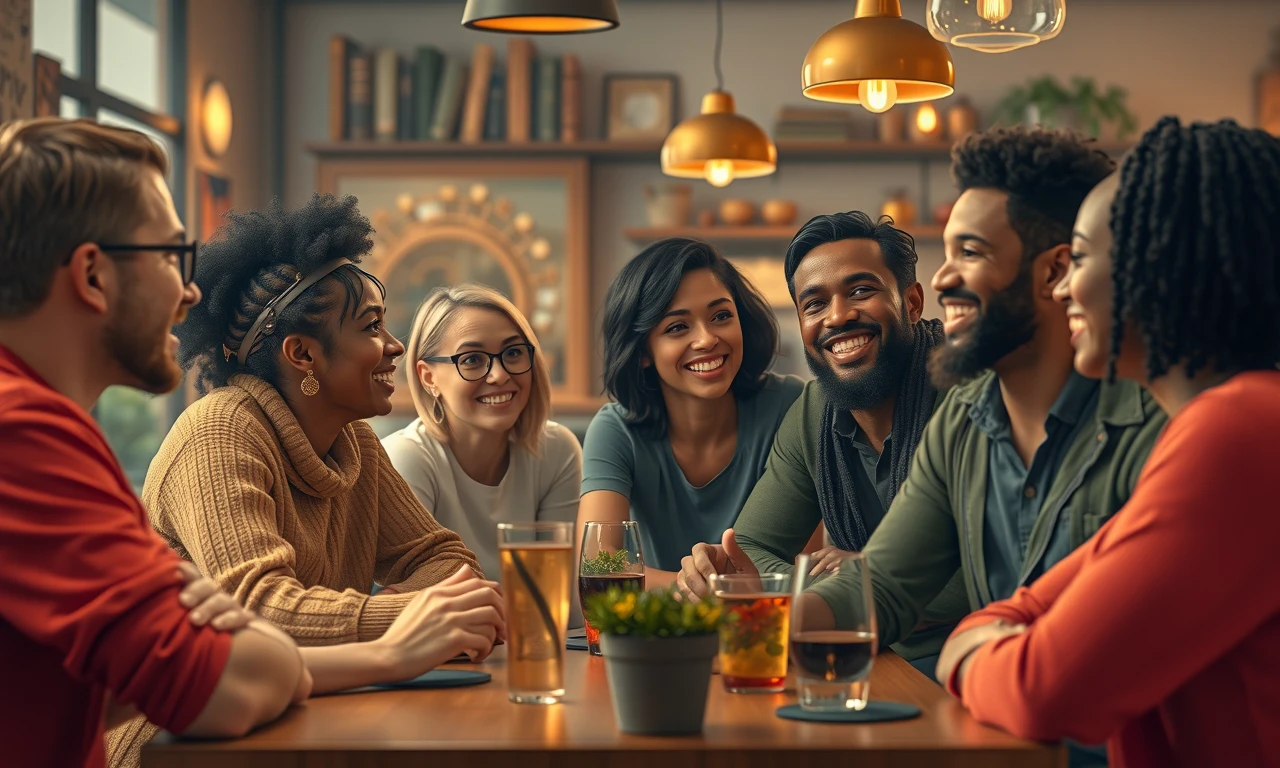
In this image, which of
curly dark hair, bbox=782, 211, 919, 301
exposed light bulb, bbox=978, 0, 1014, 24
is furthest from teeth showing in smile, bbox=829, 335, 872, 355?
exposed light bulb, bbox=978, 0, 1014, 24

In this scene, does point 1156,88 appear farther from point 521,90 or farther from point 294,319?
→ point 294,319

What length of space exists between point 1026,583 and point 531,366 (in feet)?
4.87

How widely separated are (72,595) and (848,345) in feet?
5.29

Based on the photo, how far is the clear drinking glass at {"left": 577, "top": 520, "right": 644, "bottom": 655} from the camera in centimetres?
177

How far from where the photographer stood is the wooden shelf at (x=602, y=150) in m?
6.40

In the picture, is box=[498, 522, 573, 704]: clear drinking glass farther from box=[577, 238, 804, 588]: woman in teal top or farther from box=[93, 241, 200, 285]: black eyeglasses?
box=[577, 238, 804, 588]: woman in teal top

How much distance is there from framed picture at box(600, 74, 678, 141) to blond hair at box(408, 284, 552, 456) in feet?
11.8

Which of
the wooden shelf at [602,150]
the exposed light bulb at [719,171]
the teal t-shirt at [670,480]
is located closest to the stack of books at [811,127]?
the wooden shelf at [602,150]

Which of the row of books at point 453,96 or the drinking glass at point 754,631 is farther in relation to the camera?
the row of books at point 453,96

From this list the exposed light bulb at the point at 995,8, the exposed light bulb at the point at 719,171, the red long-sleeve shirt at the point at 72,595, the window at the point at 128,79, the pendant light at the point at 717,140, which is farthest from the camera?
the window at the point at 128,79

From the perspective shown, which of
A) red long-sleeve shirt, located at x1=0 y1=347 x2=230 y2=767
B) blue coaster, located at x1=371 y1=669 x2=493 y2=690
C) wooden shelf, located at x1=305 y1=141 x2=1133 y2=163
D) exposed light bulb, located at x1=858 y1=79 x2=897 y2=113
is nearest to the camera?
red long-sleeve shirt, located at x1=0 y1=347 x2=230 y2=767

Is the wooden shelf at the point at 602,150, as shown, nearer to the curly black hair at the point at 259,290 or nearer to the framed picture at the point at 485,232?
the framed picture at the point at 485,232

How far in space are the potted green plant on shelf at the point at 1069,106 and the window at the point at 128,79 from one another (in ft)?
12.3

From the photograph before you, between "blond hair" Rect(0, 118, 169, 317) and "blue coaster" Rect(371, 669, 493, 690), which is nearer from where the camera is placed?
"blond hair" Rect(0, 118, 169, 317)
